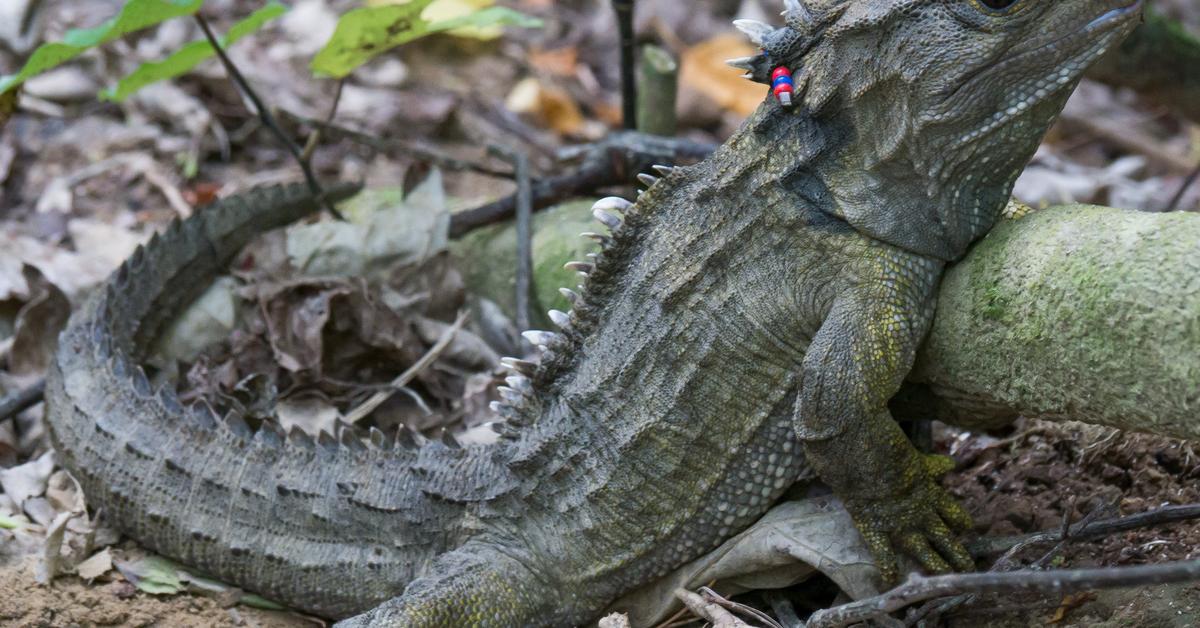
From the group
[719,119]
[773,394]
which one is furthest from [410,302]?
[719,119]

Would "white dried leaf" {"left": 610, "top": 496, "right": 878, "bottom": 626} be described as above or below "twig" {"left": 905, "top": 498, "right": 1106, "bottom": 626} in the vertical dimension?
below

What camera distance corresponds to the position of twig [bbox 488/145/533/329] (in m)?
5.77

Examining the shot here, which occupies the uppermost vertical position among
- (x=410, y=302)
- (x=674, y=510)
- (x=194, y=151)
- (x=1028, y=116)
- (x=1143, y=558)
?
(x=1028, y=116)

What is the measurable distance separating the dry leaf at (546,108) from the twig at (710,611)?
228 inches

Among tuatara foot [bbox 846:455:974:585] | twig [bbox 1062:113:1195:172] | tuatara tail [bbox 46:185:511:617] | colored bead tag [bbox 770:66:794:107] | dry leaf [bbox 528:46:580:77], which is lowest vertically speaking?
dry leaf [bbox 528:46:580:77]

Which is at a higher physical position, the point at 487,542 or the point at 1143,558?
the point at 1143,558

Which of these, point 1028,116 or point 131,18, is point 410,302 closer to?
point 131,18

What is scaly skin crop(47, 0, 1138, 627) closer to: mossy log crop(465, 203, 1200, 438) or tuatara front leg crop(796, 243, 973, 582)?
tuatara front leg crop(796, 243, 973, 582)

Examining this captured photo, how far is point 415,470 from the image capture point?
452 cm

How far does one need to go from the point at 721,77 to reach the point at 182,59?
5.37 meters

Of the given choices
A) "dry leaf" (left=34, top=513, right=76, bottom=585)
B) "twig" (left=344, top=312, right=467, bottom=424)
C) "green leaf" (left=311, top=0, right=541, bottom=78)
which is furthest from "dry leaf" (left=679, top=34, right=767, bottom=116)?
"dry leaf" (left=34, top=513, right=76, bottom=585)

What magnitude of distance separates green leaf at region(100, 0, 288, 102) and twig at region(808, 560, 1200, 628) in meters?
3.87

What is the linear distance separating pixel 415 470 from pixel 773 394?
1.47 m

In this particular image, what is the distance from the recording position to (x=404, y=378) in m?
5.57
